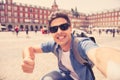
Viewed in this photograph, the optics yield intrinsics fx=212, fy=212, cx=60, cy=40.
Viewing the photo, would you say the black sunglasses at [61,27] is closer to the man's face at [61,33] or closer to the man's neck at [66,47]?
the man's face at [61,33]

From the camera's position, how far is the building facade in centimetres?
7081

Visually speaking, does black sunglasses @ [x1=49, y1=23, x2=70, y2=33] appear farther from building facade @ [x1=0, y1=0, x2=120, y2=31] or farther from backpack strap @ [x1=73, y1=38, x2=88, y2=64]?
building facade @ [x1=0, y1=0, x2=120, y2=31]

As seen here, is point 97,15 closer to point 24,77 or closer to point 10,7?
point 10,7

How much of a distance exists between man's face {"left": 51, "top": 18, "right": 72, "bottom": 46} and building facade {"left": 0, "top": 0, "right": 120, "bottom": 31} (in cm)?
5500

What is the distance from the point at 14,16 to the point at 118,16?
43.0m

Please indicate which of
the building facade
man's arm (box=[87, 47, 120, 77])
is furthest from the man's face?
the building facade

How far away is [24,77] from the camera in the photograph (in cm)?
480

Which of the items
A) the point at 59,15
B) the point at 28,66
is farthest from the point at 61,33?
the point at 28,66

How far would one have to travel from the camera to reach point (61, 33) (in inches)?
80.7

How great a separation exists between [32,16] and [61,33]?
79.8 metres

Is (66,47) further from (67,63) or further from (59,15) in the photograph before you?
(59,15)

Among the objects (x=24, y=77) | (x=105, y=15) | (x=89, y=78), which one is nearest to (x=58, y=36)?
(x=89, y=78)

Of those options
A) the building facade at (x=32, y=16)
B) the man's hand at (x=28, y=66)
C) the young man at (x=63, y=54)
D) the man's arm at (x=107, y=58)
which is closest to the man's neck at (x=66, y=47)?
the young man at (x=63, y=54)

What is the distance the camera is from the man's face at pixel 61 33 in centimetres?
199
